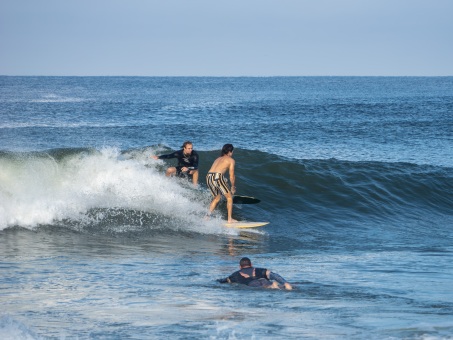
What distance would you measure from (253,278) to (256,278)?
0.04 m

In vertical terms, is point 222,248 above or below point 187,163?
Result: below

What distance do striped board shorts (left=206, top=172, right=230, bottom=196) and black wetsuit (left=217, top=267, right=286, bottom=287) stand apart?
4.56m

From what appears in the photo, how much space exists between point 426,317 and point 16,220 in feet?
30.2

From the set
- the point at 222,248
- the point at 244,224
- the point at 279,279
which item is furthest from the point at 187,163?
the point at 279,279

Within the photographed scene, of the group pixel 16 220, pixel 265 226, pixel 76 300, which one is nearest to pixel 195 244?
pixel 265 226

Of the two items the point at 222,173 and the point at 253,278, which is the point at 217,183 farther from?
the point at 253,278

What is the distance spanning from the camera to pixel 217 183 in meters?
14.5

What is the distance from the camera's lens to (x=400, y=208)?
19.1 meters

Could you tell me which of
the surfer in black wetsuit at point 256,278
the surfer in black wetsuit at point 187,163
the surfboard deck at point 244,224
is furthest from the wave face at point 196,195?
the surfer in black wetsuit at point 256,278

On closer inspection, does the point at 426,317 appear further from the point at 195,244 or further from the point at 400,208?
the point at 400,208

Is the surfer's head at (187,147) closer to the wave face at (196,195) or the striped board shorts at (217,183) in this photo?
the wave face at (196,195)

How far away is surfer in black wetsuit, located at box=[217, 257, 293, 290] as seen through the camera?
9812mm

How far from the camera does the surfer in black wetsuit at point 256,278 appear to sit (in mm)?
9812

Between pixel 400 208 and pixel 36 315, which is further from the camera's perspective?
pixel 400 208
